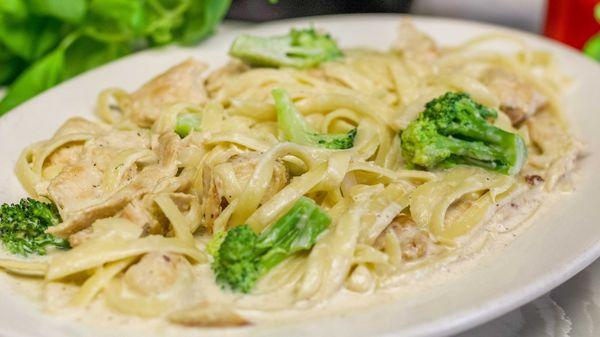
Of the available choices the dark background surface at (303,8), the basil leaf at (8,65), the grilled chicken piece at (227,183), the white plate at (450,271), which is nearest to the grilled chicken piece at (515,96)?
the white plate at (450,271)

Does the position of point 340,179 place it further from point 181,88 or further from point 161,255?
point 181,88

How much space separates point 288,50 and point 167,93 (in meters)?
0.92

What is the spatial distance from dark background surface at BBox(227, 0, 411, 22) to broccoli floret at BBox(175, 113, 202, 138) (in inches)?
115

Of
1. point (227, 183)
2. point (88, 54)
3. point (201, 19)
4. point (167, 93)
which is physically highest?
point (227, 183)

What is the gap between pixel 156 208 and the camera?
3629mm

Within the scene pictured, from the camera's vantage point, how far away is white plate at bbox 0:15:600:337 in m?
2.95

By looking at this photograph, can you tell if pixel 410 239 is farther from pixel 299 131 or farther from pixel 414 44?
pixel 414 44

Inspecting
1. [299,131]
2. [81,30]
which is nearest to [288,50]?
[299,131]

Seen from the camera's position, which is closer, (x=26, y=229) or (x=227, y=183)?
(x=26, y=229)

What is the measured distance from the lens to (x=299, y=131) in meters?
4.12

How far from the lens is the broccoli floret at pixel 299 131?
13.2ft

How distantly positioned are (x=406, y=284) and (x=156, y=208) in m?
1.23

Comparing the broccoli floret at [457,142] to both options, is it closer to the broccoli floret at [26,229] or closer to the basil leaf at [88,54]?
the broccoli floret at [26,229]

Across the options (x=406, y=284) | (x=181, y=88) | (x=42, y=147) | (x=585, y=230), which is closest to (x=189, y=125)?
(x=181, y=88)
